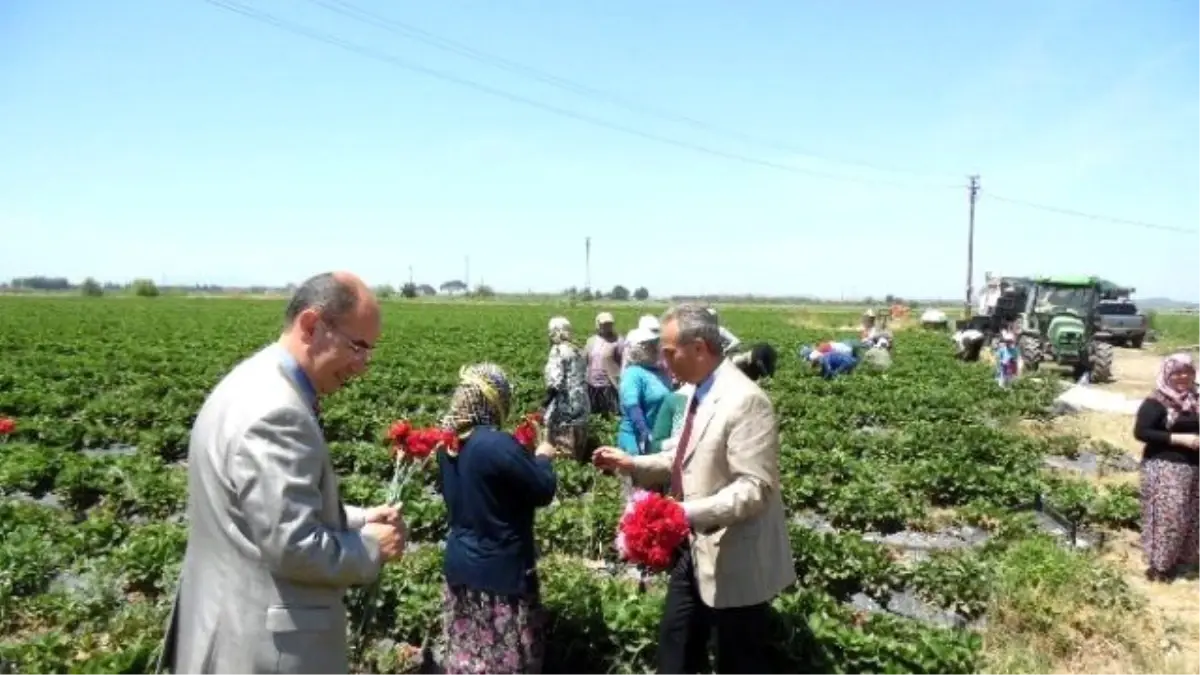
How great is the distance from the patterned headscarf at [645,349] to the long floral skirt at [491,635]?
10.7 ft

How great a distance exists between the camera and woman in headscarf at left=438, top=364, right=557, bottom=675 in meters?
3.61

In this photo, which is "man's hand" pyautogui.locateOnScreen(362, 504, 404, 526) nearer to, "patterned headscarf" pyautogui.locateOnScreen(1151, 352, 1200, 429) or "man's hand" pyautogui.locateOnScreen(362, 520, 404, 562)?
"man's hand" pyautogui.locateOnScreen(362, 520, 404, 562)

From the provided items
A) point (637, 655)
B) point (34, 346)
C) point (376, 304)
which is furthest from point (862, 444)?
point (34, 346)

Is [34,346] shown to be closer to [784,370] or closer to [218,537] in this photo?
[784,370]

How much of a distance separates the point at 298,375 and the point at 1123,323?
1608 inches

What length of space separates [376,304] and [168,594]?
13.1 feet

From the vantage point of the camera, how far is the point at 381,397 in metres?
15.2

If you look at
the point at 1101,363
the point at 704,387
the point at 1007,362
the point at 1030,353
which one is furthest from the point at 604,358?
the point at 1101,363

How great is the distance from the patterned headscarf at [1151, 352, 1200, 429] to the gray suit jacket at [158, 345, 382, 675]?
19.7 feet

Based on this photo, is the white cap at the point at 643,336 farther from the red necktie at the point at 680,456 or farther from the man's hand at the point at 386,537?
the man's hand at the point at 386,537

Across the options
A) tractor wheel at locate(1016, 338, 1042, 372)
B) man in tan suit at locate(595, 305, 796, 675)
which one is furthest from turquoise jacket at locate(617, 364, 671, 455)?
tractor wheel at locate(1016, 338, 1042, 372)

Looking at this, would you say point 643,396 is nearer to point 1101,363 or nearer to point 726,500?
point 726,500

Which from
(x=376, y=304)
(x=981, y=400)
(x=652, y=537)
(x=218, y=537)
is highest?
(x=376, y=304)

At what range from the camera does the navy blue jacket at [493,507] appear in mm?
3574
